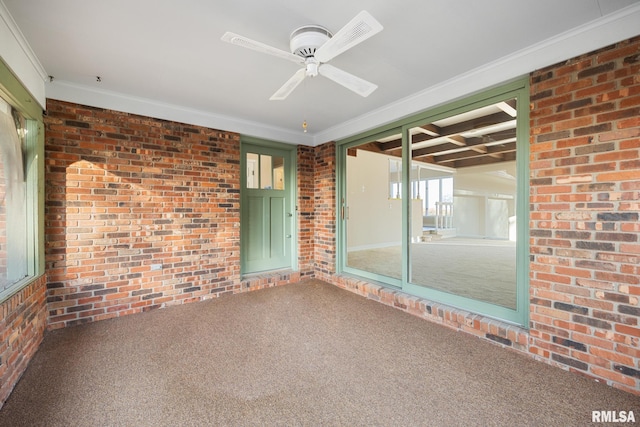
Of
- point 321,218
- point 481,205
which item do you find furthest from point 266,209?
point 481,205

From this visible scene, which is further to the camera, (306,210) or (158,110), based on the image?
(306,210)

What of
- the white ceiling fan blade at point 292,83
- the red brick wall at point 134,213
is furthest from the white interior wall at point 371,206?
the white ceiling fan blade at point 292,83

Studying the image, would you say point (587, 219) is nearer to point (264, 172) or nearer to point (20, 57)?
point (264, 172)

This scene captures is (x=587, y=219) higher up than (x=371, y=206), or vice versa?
(x=371, y=206)

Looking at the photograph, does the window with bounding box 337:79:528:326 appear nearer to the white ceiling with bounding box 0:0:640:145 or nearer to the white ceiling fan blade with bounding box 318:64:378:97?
the white ceiling with bounding box 0:0:640:145

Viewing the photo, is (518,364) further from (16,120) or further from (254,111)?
(16,120)

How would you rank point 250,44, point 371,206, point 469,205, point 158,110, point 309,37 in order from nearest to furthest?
point 250,44
point 309,37
point 158,110
point 371,206
point 469,205

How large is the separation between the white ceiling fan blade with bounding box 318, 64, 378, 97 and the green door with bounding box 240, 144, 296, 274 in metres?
2.50

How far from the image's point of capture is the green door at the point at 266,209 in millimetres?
4180

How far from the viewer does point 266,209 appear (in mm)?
4371

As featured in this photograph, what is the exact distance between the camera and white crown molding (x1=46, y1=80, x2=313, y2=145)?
109 inches

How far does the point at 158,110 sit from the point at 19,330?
8.11ft

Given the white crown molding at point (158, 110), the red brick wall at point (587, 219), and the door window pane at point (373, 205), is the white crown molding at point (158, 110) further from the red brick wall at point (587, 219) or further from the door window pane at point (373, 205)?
the red brick wall at point (587, 219)

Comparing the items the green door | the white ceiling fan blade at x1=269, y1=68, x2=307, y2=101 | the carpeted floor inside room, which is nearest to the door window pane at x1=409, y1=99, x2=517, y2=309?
the carpeted floor inside room
